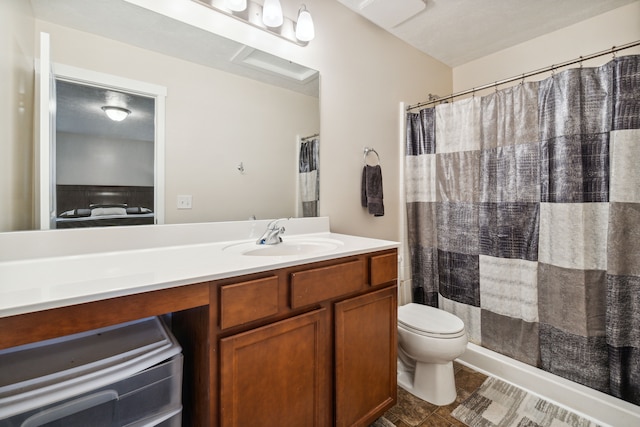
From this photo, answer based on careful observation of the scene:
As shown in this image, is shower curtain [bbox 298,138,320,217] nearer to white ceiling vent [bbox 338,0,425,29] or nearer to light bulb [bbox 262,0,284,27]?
light bulb [bbox 262,0,284,27]

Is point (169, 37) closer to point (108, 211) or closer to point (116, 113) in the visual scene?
point (116, 113)

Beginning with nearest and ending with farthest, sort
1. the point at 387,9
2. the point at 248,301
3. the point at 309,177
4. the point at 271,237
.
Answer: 1. the point at 248,301
2. the point at 271,237
3. the point at 309,177
4. the point at 387,9

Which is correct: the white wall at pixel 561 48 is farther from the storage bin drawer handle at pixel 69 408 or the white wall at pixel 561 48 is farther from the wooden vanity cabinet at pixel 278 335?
the storage bin drawer handle at pixel 69 408

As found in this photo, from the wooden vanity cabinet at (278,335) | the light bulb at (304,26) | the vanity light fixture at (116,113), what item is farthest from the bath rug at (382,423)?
the light bulb at (304,26)

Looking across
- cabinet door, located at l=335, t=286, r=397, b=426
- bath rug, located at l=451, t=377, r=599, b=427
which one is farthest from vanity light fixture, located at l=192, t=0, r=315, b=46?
bath rug, located at l=451, t=377, r=599, b=427

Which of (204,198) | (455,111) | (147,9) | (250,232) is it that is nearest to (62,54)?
(147,9)

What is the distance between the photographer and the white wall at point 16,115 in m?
0.95

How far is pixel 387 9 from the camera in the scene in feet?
6.07

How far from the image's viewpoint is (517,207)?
1752 millimetres

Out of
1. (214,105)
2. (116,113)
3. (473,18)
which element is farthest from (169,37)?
(473,18)

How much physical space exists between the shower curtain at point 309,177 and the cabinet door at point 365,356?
26.7 inches

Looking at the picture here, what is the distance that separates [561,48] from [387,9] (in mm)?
1358

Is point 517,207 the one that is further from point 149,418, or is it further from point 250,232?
point 149,418

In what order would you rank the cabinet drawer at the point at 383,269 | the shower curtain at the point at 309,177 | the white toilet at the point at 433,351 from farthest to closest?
the shower curtain at the point at 309,177, the white toilet at the point at 433,351, the cabinet drawer at the point at 383,269
